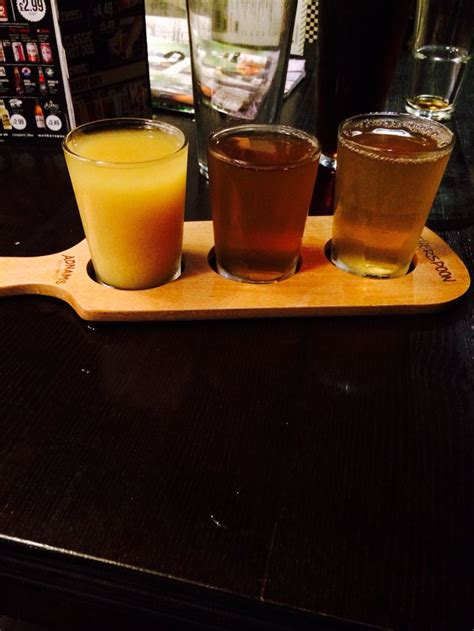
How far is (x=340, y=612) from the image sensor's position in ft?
1.10

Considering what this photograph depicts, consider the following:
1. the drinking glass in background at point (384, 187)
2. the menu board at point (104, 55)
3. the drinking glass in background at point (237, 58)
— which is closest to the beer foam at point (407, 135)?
the drinking glass in background at point (384, 187)

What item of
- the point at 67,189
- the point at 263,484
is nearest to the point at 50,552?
the point at 263,484

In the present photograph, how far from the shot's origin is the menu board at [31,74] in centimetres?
82

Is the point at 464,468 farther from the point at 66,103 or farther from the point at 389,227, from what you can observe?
the point at 66,103

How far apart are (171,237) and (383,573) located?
1.26 feet

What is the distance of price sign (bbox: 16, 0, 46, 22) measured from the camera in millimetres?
805

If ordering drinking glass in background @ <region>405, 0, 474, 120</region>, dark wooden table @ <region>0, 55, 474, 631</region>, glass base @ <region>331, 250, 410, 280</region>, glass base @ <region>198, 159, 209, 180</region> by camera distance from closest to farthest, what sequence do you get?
dark wooden table @ <region>0, 55, 474, 631</region>
glass base @ <region>331, 250, 410, 280</region>
glass base @ <region>198, 159, 209, 180</region>
drinking glass in background @ <region>405, 0, 474, 120</region>

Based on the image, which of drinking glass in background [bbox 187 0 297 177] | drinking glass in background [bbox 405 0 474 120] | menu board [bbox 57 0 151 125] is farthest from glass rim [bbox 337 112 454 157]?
drinking glass in background [bbox 405 0 474 120]

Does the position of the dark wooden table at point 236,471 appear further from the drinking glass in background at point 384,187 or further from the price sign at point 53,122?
the price sign at point 53,122

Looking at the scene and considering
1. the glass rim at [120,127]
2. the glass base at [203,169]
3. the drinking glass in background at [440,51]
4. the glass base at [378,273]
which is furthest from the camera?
the drinking glass in background at [440,51]

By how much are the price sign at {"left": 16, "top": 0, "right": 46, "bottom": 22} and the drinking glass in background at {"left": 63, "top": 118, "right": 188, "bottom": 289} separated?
0.32m

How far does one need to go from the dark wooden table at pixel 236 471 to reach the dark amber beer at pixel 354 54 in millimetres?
406

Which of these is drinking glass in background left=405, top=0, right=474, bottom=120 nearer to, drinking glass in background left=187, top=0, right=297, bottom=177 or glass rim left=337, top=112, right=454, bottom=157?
drinking glass in background left=187, top=0, right=297, bottom=177

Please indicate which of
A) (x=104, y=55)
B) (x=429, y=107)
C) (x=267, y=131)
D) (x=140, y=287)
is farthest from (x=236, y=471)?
(x=429, y=107)
